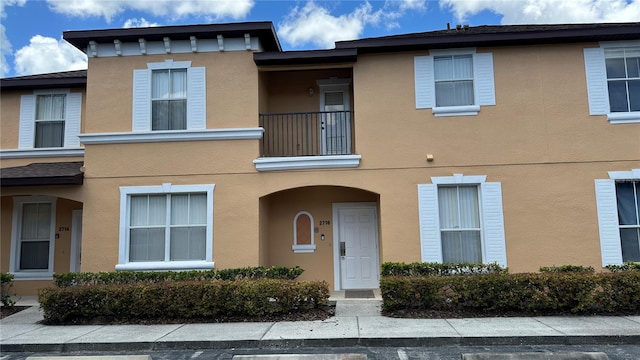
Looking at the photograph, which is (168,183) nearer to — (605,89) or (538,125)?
(538,125)

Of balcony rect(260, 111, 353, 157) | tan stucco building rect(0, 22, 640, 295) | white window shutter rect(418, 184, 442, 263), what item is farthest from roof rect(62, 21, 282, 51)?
white window shutter rect(418, 184, 442, 263)

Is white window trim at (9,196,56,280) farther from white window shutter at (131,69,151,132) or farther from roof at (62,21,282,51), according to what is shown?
roof at (62,21,282,51)

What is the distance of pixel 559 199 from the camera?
10156mm

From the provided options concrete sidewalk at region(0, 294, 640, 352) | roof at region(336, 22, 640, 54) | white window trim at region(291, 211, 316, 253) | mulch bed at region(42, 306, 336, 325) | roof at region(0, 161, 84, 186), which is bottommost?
concrete sidewalk at region(0, 294, 640, 352)

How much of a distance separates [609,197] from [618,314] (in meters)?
2.97

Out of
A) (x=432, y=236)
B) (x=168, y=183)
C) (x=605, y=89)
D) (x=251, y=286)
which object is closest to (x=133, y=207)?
(x=168, y=183)

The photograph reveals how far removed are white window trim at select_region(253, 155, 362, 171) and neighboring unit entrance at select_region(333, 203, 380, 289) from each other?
1.57 metres

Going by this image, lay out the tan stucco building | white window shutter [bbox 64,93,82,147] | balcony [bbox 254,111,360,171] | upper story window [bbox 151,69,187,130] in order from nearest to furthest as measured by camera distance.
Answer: the tan stucco building < upper story window [bbox 151,69,187,130] < balcony [bbox 254,111,360,171] < white window shutter [bbox 64,93,82,147]

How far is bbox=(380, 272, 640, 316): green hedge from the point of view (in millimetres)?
8273

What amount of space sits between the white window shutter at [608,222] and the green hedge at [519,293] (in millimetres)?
1607

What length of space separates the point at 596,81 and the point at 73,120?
43.8 ft

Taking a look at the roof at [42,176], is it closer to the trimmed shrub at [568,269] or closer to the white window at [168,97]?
the white window at [168,97]

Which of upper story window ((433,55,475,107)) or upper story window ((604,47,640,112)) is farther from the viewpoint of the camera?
upper story window ((433,55,475,107))

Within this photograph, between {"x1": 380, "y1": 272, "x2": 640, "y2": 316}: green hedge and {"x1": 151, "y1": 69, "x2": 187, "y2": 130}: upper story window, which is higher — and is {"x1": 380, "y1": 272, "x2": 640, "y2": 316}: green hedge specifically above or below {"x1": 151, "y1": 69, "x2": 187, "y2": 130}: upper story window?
below
